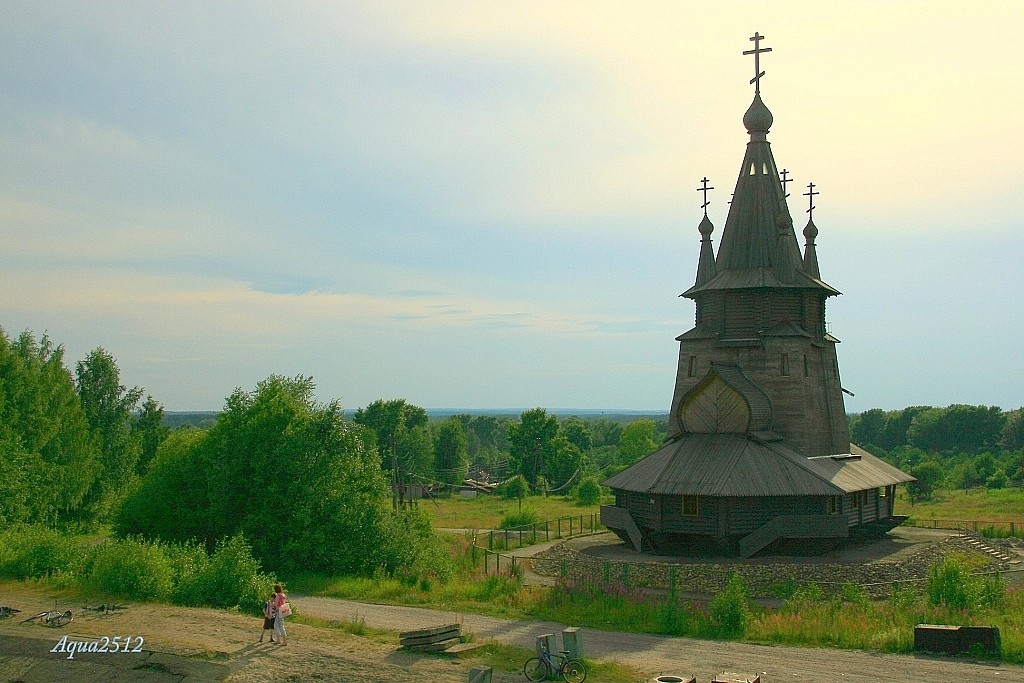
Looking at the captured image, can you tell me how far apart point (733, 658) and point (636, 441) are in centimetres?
6164

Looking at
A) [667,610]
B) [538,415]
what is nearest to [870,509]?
[667,610]

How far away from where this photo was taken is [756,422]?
30.0 meters

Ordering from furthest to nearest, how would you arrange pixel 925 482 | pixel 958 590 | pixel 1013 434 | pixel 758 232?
pixel 1013 434
pixel 925 482
pixel 758 232
pixel 958 590

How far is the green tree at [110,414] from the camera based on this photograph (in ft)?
166

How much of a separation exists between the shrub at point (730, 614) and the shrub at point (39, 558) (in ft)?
55.2

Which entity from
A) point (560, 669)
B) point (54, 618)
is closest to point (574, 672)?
point (560, 669)

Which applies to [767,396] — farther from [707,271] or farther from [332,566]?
[332,566]

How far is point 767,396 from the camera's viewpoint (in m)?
30.9

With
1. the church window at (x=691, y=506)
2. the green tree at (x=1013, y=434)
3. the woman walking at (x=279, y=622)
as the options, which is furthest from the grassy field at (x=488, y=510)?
the green tree at (x=1013, y=434)

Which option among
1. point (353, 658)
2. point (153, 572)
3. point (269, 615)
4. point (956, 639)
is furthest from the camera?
point (153, 572)

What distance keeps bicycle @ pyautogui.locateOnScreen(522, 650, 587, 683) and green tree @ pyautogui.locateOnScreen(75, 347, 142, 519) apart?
4079 centimetres

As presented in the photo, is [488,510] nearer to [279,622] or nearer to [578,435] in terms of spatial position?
[279,622]

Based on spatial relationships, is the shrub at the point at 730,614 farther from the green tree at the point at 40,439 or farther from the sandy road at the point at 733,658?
the green tree at the point at 40,439

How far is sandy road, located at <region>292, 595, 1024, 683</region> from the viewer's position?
15562 mm
